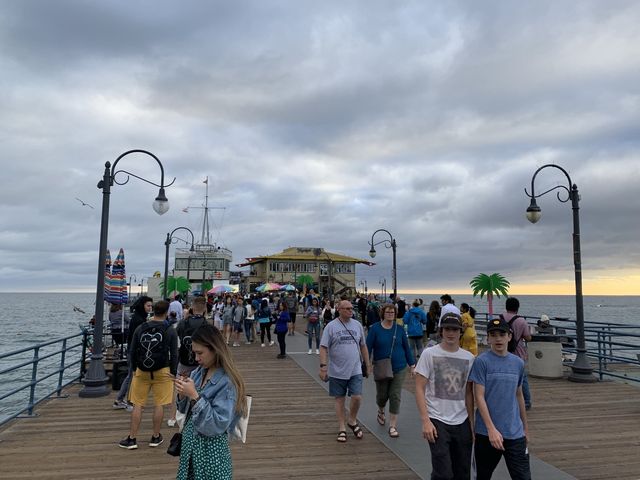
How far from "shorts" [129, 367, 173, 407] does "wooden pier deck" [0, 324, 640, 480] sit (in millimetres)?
602

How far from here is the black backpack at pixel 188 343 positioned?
6582 millimetres

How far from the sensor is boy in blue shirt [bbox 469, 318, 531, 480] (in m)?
3.71

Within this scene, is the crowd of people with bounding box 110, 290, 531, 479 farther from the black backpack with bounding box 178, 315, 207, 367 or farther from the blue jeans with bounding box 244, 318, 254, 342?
the blue jeans with bounding box 244, 318, 254, 342

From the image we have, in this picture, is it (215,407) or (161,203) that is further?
(161,203)

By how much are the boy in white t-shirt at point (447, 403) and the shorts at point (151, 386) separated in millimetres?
3581

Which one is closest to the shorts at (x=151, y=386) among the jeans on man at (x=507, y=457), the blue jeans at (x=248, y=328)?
the jeans on man at (x=507, y=457)

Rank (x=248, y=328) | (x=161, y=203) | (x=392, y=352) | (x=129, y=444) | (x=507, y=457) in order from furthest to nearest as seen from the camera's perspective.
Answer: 1. (x=248, y=328)
2. (x=161, y=203)
3. (x=392, y=352)
4. (x=129, y=444)
5. (x=507, y=457)

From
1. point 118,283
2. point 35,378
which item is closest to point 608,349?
point 35,378

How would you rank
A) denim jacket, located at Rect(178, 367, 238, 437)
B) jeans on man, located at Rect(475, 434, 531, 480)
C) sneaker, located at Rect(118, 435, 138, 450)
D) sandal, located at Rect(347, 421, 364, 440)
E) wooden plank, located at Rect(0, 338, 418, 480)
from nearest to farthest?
denim jacket, located at Rect(178, 367, 238, 437) → jeans on man, located at Rect(475, 434, 531, 480) → wooden plank, located at Rect(0, 338, 418, 480) → sneaker, located at Rect(118, 435, 138, 450) → sandal, located at Rect(347, 421, 364, 440)

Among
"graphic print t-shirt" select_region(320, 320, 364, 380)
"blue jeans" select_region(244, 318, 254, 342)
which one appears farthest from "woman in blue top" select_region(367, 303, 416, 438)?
"blue jeans" select_region(244, 318, 254, 342)

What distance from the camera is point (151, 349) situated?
593 centimetres

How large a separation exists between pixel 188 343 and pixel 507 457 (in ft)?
14.5

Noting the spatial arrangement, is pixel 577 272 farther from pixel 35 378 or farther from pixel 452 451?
pixel 35 378

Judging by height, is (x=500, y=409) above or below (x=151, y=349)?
below
